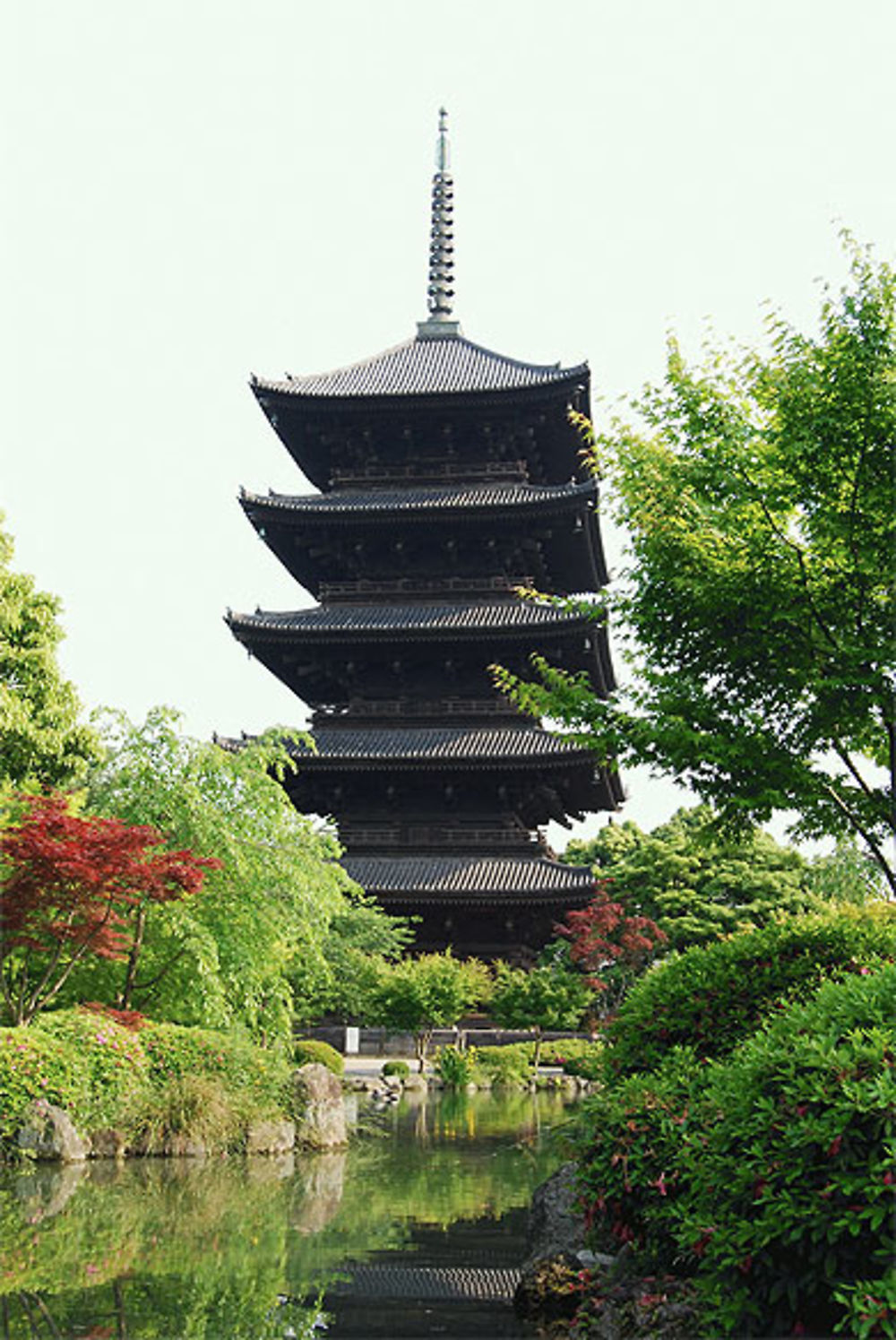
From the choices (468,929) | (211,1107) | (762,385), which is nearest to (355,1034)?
(468,929)

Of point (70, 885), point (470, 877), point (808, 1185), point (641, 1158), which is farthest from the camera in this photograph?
point (470, 877)

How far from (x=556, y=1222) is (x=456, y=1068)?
52.5ft

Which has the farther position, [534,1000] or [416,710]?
[416,710]

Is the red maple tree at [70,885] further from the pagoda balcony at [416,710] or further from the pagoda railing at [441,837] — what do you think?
the pagoda balcony at [416,710]

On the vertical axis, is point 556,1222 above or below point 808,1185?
below

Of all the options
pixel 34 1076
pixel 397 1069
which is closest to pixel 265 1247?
pixel 34 1076

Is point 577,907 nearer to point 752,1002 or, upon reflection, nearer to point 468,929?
point 468,929

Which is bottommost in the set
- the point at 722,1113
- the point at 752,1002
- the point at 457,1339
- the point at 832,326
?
the point at 457,1339

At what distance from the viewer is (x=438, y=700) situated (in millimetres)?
28109

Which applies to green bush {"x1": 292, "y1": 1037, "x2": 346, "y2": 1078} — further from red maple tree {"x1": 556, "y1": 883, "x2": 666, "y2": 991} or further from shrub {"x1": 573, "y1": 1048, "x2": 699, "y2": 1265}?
shrub {"x1": 573, "y1": 1048, "x2": 699, "y2": 1265}

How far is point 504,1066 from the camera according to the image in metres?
23.5

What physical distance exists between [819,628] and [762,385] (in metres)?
2.21

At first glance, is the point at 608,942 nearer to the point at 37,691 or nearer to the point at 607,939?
the point at 607,939

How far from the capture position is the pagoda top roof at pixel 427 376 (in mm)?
28891
